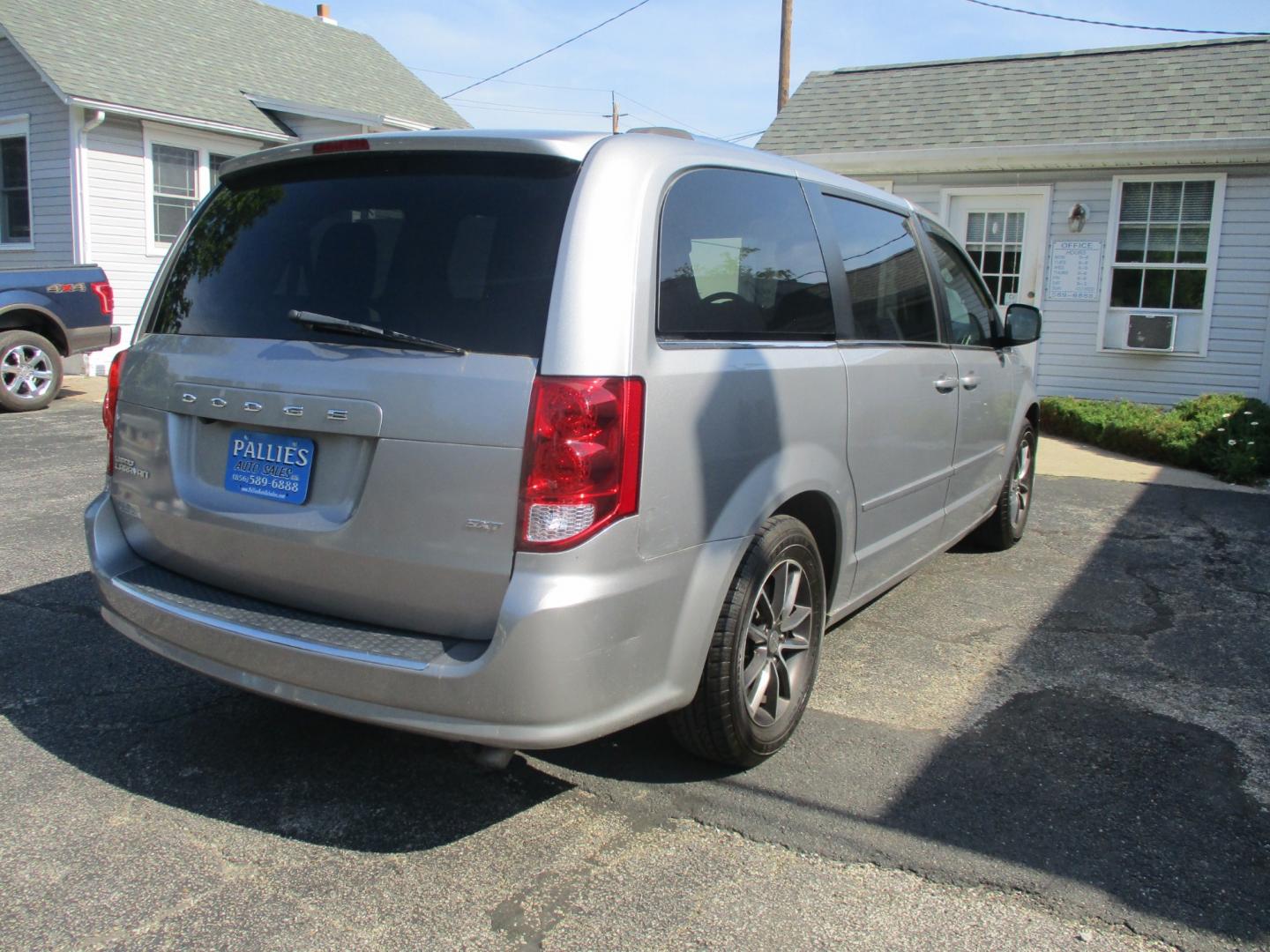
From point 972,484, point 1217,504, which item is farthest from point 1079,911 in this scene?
point 1217,504

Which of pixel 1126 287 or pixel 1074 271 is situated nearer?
pixel 1126 287

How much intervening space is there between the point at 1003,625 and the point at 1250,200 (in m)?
8.88

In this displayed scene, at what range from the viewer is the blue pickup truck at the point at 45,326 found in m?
10.2

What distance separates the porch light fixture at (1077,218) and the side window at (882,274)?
28.2ft

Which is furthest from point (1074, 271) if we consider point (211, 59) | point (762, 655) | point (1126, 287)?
point (211, 59)

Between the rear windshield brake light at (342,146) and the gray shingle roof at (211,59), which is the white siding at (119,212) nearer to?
the gray shingle roof at (211,59)

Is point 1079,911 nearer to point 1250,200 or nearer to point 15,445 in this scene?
point 15,445

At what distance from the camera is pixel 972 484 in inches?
201

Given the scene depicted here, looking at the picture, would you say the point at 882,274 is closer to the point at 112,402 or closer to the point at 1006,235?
the point at 112,402

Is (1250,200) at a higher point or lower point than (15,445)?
higher

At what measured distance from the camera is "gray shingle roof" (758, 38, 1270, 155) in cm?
1167

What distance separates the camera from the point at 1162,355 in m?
11.9

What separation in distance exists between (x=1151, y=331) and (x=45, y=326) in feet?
38.4

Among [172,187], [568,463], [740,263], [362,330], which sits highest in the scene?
[172,187]
